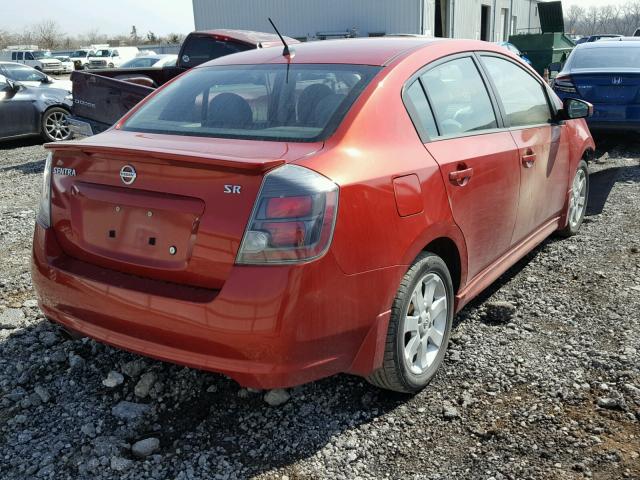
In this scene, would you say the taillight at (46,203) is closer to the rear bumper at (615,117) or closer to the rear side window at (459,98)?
the rear side window at (459,98)

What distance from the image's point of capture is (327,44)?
362 centimetres

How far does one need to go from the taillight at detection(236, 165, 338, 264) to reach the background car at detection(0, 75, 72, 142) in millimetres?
9816

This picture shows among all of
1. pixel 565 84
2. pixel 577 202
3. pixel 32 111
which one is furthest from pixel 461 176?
pixel 32 111

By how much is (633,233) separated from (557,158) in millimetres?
1520

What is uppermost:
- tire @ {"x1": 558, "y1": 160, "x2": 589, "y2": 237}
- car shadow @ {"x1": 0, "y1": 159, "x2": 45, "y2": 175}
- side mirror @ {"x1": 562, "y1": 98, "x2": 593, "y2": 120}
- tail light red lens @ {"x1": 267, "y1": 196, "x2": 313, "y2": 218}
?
side mirror @ {"x1": 562, "y1": 98, "x2": 593, "y2": 120}

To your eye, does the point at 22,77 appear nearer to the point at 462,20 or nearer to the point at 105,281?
the point at 105,281

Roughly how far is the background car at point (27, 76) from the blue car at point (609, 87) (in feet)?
28.8

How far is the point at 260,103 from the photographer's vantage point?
3.06m

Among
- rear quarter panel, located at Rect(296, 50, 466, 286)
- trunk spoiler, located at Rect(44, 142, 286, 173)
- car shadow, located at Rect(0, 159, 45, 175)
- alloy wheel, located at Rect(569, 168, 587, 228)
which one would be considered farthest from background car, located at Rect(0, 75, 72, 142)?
rear quarter panel, located at Rect(296, 50, 466, 286)

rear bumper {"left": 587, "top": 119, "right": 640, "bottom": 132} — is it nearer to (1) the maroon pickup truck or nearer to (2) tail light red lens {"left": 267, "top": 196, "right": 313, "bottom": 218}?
(1) the maroon pickup truck

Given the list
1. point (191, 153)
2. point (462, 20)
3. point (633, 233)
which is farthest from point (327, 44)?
point (462, 20)

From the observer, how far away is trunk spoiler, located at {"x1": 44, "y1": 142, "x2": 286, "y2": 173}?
235cm

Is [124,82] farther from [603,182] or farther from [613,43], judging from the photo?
[613,43]

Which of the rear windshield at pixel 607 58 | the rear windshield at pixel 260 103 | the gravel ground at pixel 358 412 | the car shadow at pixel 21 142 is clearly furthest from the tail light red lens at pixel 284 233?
the car shadow at pixel 21 142
